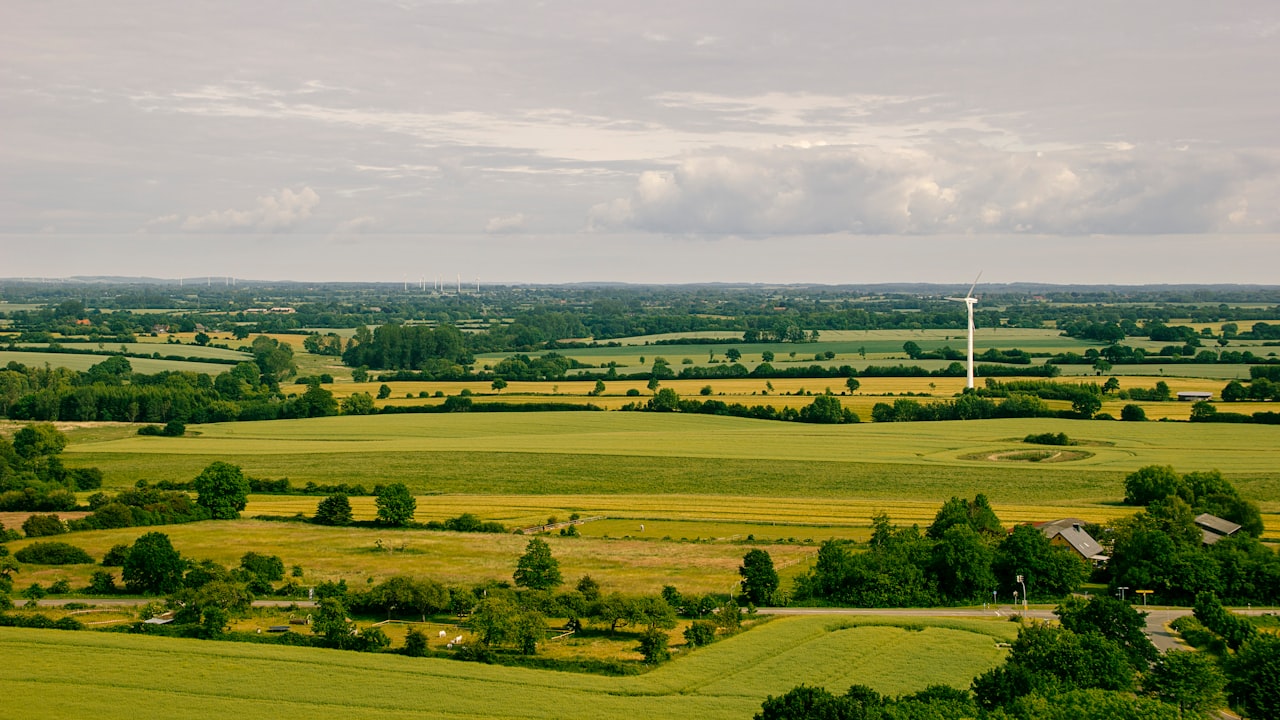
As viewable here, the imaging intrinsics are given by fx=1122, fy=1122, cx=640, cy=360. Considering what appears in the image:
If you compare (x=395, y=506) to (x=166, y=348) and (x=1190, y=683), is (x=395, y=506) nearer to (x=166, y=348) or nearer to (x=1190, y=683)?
(x=1190, y=683)

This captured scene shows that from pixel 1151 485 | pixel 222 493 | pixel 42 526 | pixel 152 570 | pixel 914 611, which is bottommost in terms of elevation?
pixel 914 611

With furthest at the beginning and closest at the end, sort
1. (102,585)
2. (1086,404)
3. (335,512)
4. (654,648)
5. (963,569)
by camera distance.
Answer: (1086,404), (335,512), (102,585), (963,569), (654,648)

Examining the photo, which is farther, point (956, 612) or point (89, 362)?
point (89, 362)

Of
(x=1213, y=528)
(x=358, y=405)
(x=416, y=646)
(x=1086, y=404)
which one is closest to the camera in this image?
(x=416, y=646)

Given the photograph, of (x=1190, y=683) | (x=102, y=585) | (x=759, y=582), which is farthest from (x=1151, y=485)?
(x=102, y=585)

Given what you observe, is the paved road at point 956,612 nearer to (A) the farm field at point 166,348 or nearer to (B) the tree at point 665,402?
(B) the tree at point 665,402

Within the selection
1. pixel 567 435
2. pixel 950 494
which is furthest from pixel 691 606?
pixel 567 435
